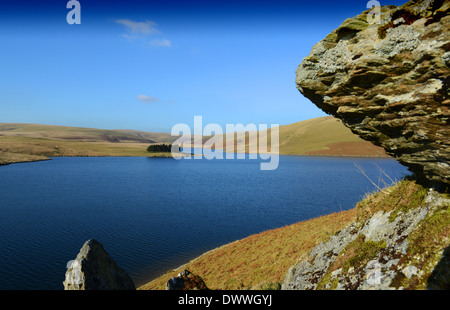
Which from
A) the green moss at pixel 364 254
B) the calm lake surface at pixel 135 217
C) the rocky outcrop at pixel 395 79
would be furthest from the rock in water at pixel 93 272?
the calm lake surface at pixel 135 217

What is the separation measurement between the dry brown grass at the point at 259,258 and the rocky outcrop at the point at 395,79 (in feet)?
29.2

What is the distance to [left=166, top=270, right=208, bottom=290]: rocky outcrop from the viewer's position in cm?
809

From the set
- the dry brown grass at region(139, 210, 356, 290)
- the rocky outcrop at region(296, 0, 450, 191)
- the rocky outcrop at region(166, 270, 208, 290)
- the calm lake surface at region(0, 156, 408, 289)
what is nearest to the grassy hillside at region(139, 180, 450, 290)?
the dry brown grass at region(139, 210, 356, 290)

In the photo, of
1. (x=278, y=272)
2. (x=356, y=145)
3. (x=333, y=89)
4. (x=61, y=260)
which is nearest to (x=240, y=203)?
(x=61, y=260)

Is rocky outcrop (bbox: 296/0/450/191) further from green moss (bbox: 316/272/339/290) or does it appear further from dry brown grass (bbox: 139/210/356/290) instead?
dry brown grass (bbox: 139/210/356/290)

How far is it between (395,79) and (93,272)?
969 centimetres

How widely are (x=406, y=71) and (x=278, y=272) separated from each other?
44.2 ft

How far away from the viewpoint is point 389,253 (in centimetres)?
794

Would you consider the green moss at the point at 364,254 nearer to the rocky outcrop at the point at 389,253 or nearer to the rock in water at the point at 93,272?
the rocky outcrop at the point at 389,253

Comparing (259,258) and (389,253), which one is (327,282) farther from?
(259,258)

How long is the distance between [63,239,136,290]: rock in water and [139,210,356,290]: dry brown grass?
915 cm

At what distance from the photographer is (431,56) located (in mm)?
6195
